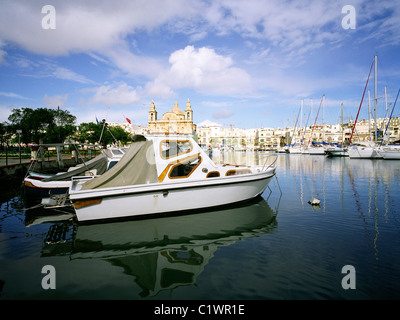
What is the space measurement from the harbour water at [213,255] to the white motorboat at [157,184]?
560mm

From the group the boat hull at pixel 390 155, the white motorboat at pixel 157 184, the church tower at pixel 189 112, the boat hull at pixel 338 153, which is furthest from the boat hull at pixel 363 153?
the church tower at pixel 189 112

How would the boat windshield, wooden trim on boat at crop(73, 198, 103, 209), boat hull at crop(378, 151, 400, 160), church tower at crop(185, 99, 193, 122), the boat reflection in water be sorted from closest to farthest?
the boat reflection in water
wooden trim on boat at crop(73, 198, 103, 209)
the boat windshield
boat hull at crop(378, 151, 400, 160)
church tower at crop(185, 99, 193, 122)

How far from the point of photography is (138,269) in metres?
4.75

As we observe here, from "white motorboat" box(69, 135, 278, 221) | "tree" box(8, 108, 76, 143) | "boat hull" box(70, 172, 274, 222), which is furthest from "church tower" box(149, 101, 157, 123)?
"boat hull" box(70, 172, 274, 222)

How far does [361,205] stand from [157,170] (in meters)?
8.90

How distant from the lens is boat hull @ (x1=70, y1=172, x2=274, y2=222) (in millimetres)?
6680

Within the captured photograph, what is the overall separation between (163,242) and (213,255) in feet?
5.07

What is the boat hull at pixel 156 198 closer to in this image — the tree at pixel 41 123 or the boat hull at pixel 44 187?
the boat hull at pixel 44 187

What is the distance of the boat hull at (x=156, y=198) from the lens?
21.9ft

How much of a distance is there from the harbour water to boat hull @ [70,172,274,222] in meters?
0.43

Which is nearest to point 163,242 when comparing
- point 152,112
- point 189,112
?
point 189,112

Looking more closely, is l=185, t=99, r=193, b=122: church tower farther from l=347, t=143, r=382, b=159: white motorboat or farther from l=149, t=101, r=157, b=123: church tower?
l=347, t=143, r=382, b=159: white motorboat

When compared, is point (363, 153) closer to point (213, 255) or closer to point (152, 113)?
point (213, 255)

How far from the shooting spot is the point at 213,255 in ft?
17.3
